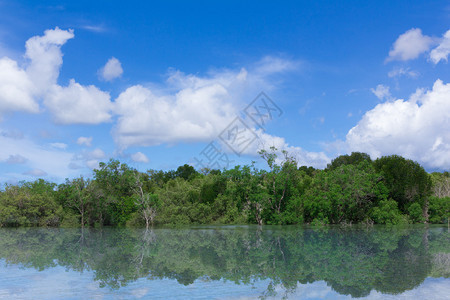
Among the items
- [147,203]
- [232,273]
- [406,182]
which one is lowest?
[232,273]

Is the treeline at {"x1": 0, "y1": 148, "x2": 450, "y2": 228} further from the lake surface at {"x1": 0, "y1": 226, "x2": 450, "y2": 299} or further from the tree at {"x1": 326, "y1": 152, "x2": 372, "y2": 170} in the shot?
the lake surface at {"x1": 0, "y1": 226, "x2": 450, "y2": 299}

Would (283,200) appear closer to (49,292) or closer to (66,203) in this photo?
(66,203)

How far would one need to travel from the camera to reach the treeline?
39.5 metres

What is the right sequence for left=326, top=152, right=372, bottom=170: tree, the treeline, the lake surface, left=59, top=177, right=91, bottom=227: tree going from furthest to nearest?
left=326, top=152, right=372, bottom=170: tree, left=59, top=177, right=91, bottom=227: tree, the treeline, the lake surface

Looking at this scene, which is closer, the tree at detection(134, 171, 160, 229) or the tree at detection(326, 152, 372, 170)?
the tree at detection(134, 171, 160, 229)

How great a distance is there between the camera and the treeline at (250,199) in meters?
39.5

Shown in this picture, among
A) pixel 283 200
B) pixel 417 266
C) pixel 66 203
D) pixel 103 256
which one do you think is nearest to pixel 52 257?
A: pixel 103 256

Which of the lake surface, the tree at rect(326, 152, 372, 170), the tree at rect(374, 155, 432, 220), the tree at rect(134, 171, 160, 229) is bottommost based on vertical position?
the lake surface

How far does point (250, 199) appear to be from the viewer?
134 feet

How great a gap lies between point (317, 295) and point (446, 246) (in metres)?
13.1

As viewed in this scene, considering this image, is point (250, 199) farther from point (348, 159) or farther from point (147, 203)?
point (348, 159)

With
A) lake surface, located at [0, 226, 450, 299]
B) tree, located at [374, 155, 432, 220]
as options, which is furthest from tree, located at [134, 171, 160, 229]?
tree, located at [374, 155, 432, 220]

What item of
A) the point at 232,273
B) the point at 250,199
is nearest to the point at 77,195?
the point at 250,199

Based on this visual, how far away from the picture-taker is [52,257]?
660 inches
